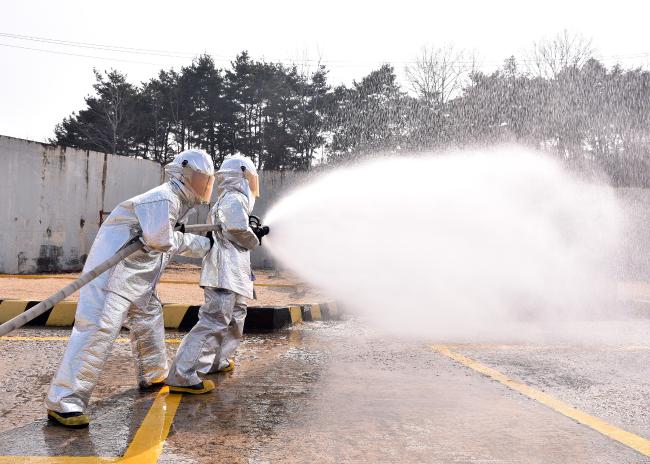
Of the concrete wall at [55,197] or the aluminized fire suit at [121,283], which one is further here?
the concrete wall at [55,197]

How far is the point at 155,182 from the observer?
48.8 ft

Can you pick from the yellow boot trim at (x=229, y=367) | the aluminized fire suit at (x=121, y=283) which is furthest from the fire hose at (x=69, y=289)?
the yellow boot trim at (x=229, y=367)

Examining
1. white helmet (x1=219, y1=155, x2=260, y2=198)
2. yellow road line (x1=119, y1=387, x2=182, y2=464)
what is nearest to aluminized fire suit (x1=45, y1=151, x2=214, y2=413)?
yellow road line (x1=119, y1=387, x2=182, y2=464)

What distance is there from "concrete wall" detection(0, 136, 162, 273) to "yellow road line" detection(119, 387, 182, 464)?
9.13 metres

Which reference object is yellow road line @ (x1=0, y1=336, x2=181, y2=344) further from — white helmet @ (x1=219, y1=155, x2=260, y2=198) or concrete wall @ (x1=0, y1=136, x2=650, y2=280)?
concrete wall @ (x1=0, y1=136, x2=650, y2=280)

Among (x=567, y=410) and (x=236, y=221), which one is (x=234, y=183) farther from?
(x=567, y=410)

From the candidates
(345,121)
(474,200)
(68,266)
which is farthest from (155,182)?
(345,121)

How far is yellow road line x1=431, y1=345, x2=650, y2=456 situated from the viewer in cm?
326

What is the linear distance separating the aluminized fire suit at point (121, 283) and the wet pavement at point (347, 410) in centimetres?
26

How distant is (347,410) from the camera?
382 cm

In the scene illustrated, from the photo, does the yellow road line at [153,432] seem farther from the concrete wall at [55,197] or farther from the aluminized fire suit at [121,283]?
the concrete wall at [55,197]

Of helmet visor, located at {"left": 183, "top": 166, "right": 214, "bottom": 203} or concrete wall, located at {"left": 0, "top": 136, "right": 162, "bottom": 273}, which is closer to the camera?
helmet visor, located at {"left": 183, "top": 166, "right": 214, "bottom": 203}

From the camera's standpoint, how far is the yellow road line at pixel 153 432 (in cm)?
291

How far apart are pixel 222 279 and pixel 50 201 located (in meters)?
9.32
